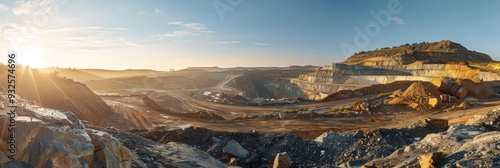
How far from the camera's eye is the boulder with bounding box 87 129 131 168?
265 inches

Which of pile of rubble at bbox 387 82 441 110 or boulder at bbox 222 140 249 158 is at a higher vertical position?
pile of rubble at bbox 387 82 441 110

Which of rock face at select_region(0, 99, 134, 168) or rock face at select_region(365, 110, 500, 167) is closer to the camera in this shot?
rock face at select_region(0, 99, 134, 168)

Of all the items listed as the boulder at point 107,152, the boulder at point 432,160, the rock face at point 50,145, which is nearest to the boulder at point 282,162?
the boulder at point 432,160

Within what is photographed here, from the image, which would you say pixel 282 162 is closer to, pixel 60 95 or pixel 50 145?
pixel 50 145

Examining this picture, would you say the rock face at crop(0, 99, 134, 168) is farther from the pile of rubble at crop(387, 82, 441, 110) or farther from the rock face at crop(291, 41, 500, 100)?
the rock face at crop(291, 41, 500, 100)

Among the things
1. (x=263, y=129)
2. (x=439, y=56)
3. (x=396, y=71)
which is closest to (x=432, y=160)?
(x=263, y=129)

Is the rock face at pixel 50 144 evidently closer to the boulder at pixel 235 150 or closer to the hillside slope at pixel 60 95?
the boulder at pixel 235 150

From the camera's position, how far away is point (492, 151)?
24.9 ft

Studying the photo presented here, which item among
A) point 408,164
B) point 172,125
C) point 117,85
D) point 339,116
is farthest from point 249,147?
point 117,85

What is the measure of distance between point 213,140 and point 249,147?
195cm

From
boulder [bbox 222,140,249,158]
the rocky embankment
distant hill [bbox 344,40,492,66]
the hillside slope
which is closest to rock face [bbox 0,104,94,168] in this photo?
the rocky embankment

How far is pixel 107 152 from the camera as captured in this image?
681 centimetres

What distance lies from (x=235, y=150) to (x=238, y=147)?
244 mm

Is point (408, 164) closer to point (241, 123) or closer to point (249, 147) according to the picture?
point (249, 147)
